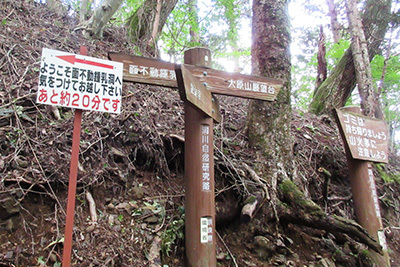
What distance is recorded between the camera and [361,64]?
6320mm

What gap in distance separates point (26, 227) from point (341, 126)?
4.47m

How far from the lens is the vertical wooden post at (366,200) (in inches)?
160

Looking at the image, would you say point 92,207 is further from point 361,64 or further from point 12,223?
point 361,64

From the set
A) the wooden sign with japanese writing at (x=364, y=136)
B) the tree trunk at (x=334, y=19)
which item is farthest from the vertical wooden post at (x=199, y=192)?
the tree trunk at (x=334, y=19)

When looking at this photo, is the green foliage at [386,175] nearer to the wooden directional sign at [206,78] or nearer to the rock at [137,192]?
the wooden directional sign at [206,78]

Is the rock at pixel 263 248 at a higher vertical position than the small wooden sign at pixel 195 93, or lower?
lower

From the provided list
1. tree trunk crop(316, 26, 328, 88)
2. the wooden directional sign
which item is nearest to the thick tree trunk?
the wooden directional sign

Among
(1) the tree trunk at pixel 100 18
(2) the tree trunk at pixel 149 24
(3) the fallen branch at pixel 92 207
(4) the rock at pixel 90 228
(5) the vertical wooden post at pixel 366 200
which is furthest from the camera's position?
(2) the tree trunk at pixel 149 24

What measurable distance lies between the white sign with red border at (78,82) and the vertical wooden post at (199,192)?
82cm

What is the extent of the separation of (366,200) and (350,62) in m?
4.43

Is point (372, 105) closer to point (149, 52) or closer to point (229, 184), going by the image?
point (229, 184)

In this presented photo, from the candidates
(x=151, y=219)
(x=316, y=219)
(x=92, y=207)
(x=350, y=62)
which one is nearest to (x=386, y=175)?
(x=350, y=62)

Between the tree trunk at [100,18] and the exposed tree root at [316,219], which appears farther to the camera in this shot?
the tree trunk at [100,18]

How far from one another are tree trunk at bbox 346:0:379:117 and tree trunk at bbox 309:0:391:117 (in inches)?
27.2
